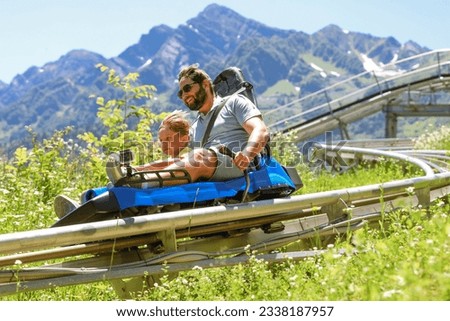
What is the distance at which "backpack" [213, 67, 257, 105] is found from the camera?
5457mm

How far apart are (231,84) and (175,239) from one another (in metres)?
1.68

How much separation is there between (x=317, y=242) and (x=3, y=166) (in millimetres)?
5245

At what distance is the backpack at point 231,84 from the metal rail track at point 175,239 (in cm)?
106

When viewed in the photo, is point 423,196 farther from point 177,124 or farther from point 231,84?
point 177,124

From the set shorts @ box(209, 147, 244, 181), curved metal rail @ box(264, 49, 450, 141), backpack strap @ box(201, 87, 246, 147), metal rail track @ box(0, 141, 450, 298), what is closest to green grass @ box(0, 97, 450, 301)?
metal rail track @ box(0, 141, 450, 298)

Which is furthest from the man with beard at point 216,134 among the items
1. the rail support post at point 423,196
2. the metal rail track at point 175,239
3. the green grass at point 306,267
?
the rail support post at point 423,196

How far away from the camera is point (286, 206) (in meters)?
4.89

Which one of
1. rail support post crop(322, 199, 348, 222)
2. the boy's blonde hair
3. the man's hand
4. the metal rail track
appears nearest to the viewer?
the metal rail track

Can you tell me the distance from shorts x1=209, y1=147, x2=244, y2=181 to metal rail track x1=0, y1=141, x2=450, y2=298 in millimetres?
340

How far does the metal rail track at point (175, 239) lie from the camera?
395 cm

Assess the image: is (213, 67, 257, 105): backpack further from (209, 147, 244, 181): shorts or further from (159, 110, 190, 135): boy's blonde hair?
(209, 147, 244, 181): shorts

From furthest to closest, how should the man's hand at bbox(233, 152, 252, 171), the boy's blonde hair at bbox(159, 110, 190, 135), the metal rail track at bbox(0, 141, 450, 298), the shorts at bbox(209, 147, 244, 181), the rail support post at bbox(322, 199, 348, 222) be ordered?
the rail support post at bbox(322, 199, 348, 222) < the boy's blonde hair at bbox(159, 110, 190, 135) < the shorts at bbox(209, 147, 244, 181) < the man's hand at bbox(233, 152, 252, 171) < the metal rail track at bbox(0, 141, 450, 298)

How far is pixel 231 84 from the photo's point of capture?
5555mm

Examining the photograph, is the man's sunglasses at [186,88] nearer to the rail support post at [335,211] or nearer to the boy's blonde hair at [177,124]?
the boy's blonde hair at [177,124]
